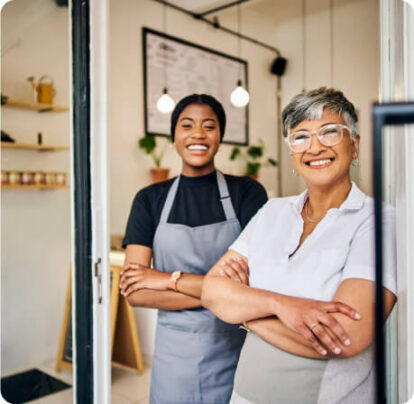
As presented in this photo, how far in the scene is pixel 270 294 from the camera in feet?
4.48

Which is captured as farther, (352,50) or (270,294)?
(352,50)

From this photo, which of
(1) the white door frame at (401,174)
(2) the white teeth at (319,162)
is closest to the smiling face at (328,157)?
(2) the white teeth at (319,162)

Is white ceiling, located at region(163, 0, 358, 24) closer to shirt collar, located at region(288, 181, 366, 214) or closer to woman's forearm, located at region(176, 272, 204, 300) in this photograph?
shirt collar, located at region(288, 181, 366, 214)

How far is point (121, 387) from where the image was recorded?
6.89 feet

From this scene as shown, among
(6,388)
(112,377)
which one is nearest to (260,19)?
(112,377)

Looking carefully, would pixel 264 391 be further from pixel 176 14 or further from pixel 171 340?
pixel 176 14

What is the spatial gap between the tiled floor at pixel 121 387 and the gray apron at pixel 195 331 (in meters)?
0.14

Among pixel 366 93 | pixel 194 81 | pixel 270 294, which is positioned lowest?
Answer: pixel 270 294

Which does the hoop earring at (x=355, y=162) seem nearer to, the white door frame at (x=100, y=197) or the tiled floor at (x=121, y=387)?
the white door frame at (x=100, y=197)

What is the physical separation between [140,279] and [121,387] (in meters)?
0.63

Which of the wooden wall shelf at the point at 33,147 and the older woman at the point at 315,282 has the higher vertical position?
the wooden wall shelf at the point at 33,147

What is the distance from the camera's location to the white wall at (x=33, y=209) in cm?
214

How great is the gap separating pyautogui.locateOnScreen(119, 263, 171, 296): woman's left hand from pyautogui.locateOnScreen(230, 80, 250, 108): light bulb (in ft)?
2.40

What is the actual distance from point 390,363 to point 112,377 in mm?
1418
